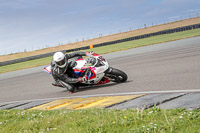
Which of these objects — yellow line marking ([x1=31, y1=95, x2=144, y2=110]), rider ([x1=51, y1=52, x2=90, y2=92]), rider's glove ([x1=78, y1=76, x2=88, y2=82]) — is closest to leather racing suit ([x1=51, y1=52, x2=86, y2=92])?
rider ([x1=51, y1=52, x2=90, y2=92])

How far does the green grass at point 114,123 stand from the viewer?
12.3ft

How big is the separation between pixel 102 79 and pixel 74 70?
984mm

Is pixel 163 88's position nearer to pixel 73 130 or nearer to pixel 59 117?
pixel 59 117

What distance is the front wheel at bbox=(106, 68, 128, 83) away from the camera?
9.25 m

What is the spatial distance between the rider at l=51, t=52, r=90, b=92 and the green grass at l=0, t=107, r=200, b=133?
3424 mm

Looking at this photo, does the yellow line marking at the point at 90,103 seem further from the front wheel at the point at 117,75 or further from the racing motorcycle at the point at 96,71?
the front wheel at the point at 117,75

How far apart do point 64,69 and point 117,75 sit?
68.5 inches

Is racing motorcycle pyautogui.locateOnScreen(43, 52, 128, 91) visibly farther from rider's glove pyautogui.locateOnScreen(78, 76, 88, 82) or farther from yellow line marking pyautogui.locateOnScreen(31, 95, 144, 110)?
yellow line marking pyautogui.locateOnScreen(31, 95, 144, 110)

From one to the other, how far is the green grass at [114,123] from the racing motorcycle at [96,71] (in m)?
3.52

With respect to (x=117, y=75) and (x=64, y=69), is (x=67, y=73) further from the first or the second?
(x=117, y=75)

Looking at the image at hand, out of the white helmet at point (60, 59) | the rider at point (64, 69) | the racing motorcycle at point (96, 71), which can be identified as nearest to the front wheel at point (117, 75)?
the racing motorcycle at point (96, 71)

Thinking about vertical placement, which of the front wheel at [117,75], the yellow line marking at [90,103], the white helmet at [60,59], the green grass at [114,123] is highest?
the white helmet at [60,59]

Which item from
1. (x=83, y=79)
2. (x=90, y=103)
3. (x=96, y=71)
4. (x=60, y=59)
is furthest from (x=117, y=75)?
(x=90, y=103)

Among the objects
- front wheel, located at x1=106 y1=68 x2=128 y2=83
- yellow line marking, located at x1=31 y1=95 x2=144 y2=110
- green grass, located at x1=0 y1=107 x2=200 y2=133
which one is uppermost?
front wheel, located at x1=106 y1=68 x2=128 y2=83
